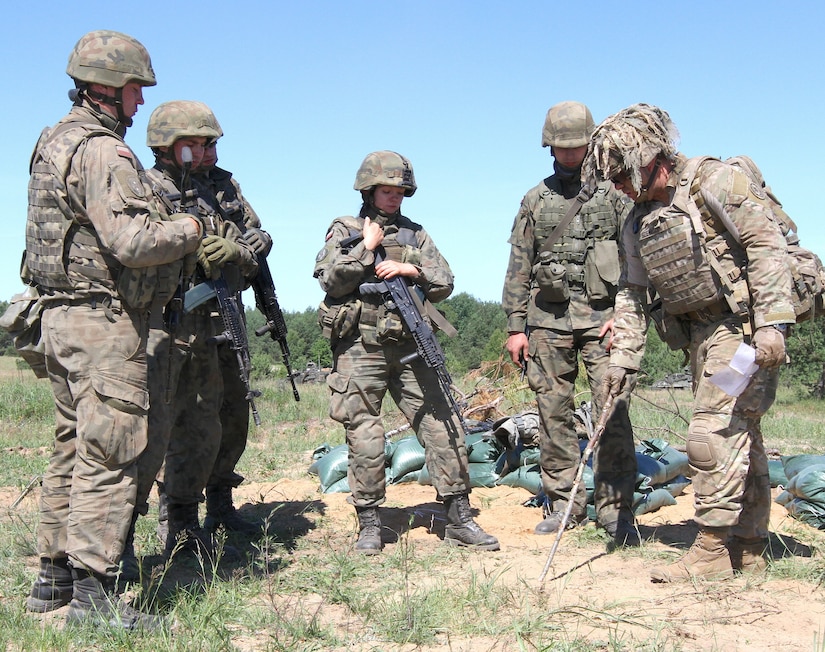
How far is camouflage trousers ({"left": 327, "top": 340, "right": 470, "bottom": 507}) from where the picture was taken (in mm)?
5250

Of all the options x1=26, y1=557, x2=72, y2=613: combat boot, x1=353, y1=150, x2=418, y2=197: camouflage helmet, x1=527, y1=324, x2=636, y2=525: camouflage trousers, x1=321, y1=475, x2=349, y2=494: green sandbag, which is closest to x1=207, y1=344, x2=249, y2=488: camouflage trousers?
x1=321, y1=475, x2=349, y2=494: green sandbag

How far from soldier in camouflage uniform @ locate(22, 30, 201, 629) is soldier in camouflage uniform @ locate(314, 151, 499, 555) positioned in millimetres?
1542

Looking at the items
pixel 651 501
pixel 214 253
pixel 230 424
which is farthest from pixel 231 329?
pixel 651 501

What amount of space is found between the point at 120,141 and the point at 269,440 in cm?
590

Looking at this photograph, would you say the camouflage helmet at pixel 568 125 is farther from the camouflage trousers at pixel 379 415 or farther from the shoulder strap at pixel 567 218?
the camouflage trousers at pixel 379 415

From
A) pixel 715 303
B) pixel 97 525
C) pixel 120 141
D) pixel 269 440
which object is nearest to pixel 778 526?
pixel 715 303

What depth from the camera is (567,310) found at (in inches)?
220

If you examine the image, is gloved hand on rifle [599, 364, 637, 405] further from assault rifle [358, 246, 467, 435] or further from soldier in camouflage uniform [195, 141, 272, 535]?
soldier in camouflage uniform [195, 141, 272, 535]

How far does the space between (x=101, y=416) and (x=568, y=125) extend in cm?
333

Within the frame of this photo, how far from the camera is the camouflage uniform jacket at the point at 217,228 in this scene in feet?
16.3

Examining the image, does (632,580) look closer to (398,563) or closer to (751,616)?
(751,616)

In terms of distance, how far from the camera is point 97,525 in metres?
3.57

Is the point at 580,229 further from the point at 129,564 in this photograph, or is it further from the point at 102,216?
the point at 129,564

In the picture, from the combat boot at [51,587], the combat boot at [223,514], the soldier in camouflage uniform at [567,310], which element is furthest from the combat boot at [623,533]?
the combat boot at [51,587]
